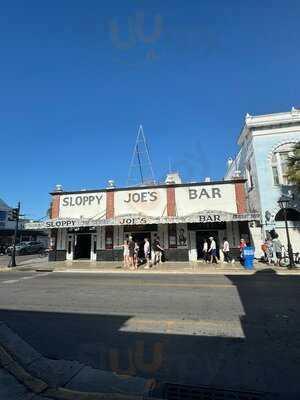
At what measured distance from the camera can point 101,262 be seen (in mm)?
23719

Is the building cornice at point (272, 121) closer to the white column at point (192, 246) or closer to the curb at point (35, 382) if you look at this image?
the white column at point (192, 246)

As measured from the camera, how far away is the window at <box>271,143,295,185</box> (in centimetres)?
2303

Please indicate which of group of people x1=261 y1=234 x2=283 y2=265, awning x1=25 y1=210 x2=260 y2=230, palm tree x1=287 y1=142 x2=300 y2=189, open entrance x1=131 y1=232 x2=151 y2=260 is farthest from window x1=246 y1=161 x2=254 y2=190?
open entrance x1=131 y1=232 x2=151 y2=260

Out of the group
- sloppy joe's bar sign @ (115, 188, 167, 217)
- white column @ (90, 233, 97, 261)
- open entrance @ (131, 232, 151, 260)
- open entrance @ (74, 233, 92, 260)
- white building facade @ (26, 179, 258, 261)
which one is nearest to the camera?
white building facade @ (26, 179, 258, 261)

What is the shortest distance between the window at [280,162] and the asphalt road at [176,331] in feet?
47.7

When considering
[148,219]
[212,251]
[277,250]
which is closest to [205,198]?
[212,251]

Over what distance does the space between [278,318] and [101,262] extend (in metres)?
18.5

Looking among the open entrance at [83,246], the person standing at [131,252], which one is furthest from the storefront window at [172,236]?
the open entrance at [83,246]

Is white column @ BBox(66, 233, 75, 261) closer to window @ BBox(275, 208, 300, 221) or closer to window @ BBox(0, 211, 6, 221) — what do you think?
window @ BBox(275, 208, 300, 221)

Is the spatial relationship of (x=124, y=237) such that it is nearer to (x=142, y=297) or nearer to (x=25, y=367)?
(x=142, y=297)

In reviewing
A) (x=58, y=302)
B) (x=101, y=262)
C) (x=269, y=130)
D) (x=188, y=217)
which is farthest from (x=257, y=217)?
(x=58, y=302)

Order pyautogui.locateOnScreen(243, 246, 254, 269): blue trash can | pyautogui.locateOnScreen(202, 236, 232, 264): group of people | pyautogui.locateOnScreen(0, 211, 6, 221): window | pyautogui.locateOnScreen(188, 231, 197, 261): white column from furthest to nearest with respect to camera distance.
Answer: pyautogui.locateOnScreen(0, 211, 6, 221): window < pyautogui.locateOnScreen(188, 231, 197, 261): white column < pyautogui.locateOnScreen(202, 236, 232, 264): group of people < pyautogui.locateOnScreen(243, 246, 254, 269): blue trash can

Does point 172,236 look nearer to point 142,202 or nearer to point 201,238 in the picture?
point 201,238

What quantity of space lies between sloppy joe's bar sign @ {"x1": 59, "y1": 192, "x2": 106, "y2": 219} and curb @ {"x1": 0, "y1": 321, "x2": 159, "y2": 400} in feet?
66.4
